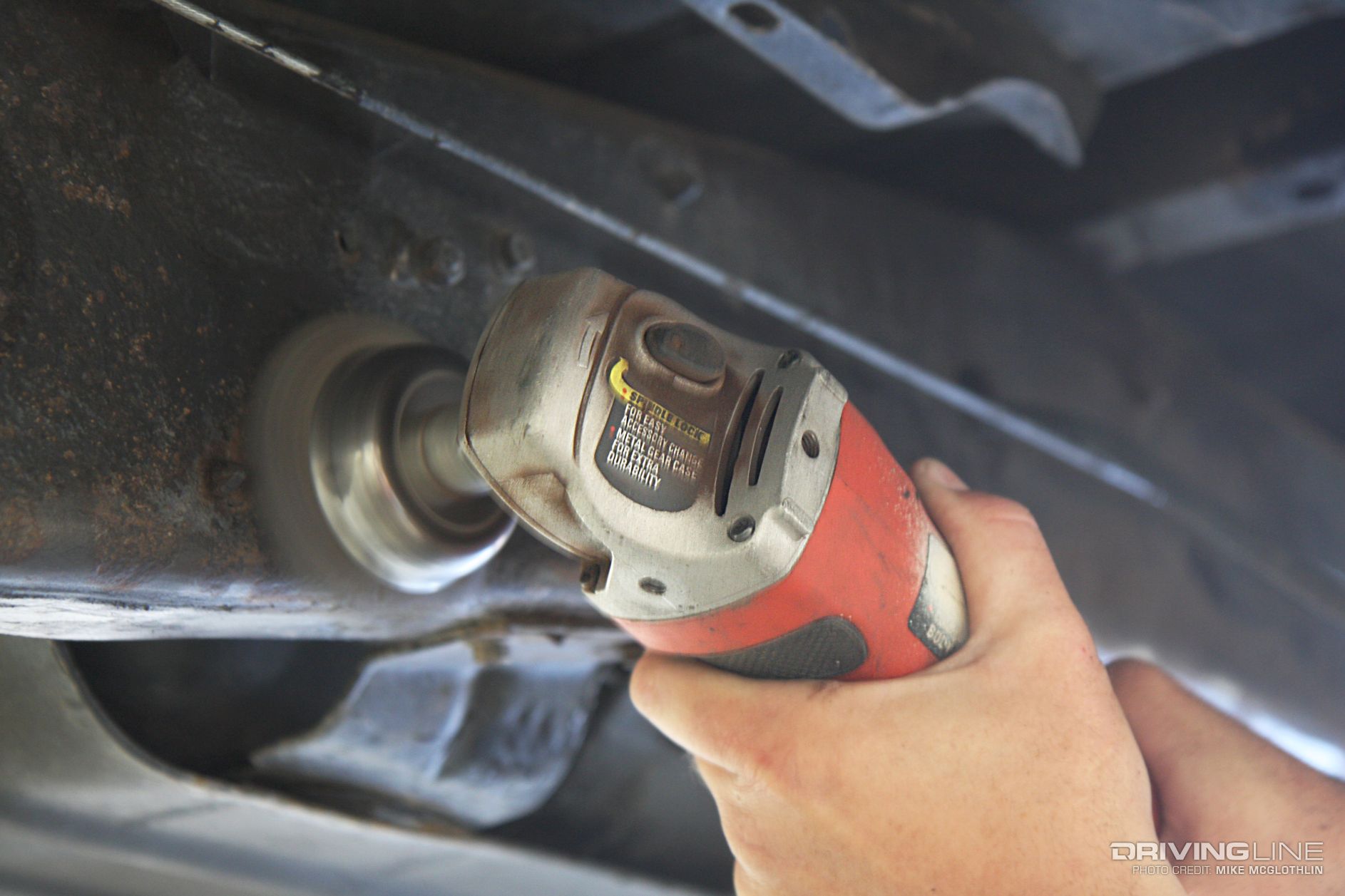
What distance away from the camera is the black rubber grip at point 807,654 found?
27.1 inches

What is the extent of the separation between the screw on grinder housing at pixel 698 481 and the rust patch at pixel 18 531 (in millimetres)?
230

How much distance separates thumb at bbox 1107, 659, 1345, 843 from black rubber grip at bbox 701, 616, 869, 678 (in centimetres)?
27

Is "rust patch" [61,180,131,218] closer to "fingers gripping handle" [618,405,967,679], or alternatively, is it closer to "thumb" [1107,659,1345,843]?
"fingers gripping handle" [618,405,967,679]

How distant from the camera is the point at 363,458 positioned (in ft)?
2.51

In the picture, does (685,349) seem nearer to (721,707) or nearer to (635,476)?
(635,476)

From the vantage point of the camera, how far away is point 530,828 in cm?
124

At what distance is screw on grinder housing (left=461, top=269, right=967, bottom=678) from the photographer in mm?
617

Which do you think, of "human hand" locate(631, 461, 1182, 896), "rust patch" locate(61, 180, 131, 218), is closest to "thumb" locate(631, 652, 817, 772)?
"human hand" locate(631, 461, 1182, 896)

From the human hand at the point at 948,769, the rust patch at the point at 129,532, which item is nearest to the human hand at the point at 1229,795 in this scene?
the human hand at the point at 948,769

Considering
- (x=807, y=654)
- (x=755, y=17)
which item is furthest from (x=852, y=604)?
(x=755, y=17)

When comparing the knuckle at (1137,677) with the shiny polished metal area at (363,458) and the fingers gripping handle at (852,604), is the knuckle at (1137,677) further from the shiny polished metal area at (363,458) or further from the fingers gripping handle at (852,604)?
A: the shiny polished metal area at (363,458)

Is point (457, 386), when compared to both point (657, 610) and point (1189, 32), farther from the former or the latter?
point (1189, 32)

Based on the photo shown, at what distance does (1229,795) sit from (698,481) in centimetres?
49

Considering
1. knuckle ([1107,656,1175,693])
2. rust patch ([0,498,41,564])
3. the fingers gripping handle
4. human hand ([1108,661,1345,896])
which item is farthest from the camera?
knuckle ([1107,656,1175,693])
